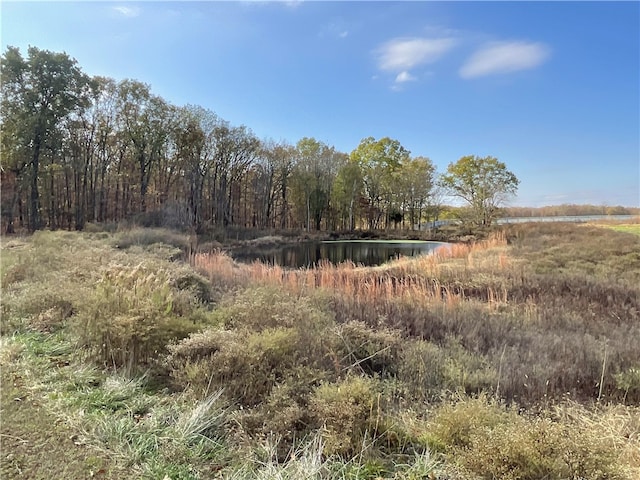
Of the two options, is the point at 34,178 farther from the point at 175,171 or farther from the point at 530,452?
the point at 530,452

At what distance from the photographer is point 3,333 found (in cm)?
425

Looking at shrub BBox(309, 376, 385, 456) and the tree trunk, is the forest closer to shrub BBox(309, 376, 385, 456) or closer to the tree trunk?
the tree trunk

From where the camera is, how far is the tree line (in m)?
20.7

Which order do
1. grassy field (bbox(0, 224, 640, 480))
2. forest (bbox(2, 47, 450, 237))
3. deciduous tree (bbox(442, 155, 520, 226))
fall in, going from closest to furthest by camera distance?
grassy field (bbox(0, 224, 640, 480)) < forest (bbox(2, 47, 450, 237)) < deciduous tree (bbox(442, 155, 520, 226))

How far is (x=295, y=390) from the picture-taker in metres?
2.85

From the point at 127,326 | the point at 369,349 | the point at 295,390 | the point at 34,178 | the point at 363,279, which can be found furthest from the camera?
the point at 34,178

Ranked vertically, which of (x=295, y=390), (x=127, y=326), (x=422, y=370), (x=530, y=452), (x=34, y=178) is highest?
(x=34, y=178)

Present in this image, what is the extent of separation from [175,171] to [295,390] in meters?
32.4

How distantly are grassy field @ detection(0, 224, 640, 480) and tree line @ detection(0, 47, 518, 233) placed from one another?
65.2 ft

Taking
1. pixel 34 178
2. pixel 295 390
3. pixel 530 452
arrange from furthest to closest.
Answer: pixel 34 178 < pixel 295 390 < pixel 530 452

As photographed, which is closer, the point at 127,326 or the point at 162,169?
the point at 127,326

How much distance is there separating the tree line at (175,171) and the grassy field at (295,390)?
783 inches

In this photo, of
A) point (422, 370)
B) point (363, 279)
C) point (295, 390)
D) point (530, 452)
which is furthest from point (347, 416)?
point (363, 279)

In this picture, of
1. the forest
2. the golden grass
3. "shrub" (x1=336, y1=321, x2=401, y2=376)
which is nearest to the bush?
"shrub" (x1=336, y1=321, x2=401, y2=376)
